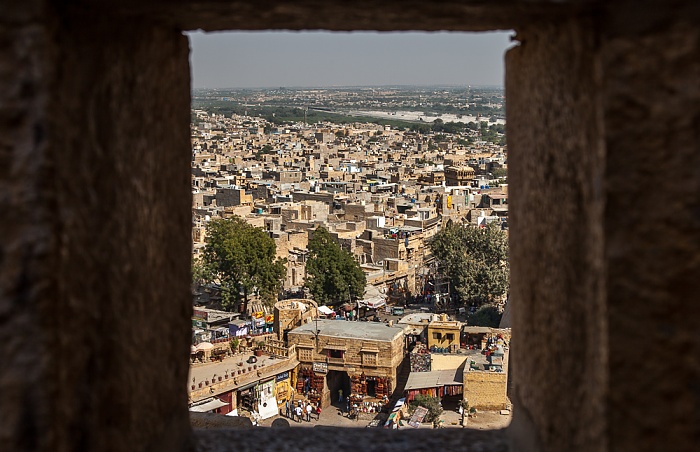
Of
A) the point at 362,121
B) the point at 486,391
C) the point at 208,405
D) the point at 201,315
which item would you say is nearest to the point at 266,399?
the point at 208,405

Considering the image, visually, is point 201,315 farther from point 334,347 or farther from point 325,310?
point 334,347
